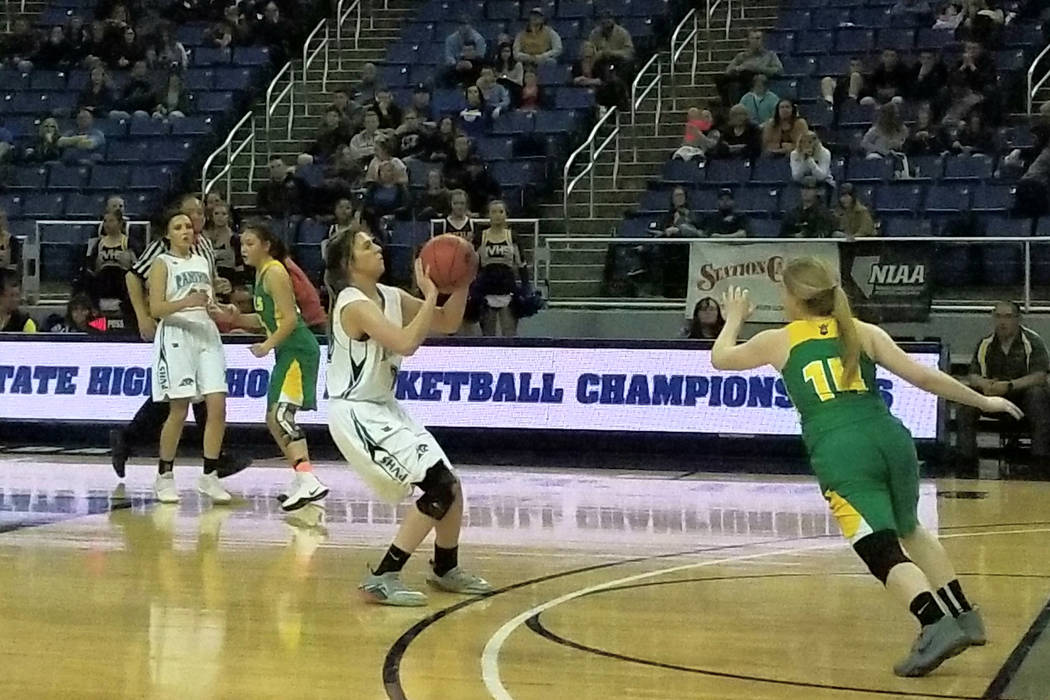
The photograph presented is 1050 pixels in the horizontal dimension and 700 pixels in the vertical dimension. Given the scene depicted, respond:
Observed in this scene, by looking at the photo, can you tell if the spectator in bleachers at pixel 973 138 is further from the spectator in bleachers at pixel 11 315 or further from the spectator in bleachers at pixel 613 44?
the spectator in bleachers at pixel 11 315

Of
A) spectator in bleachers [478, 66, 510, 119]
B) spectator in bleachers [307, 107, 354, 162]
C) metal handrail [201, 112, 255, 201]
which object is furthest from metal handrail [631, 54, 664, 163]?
metal handrail [201, 112, 255, 201]

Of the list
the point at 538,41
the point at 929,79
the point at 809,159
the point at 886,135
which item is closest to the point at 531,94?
the point at 538,41

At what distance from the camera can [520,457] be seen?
12844mm

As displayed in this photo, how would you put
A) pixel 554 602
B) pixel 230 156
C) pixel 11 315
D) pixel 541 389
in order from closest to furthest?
pixel 554 602 < pixel 541 389 < pixel 11 315 < pixel 230 156

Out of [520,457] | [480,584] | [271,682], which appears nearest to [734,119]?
[520,457]

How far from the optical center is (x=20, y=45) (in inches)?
831

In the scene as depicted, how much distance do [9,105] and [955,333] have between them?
40.5 ft

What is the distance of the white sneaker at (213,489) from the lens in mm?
9883

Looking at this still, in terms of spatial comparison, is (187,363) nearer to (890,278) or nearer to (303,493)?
(303,493)

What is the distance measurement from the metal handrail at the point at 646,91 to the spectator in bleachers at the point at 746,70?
860 mm

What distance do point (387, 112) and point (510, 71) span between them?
4.82 ft

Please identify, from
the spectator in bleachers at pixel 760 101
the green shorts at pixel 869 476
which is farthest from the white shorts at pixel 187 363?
the spectator in bleachers at pixel 760 101

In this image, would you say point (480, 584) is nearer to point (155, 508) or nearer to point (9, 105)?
point (155, 508)

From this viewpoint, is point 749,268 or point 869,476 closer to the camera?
point 869,476
